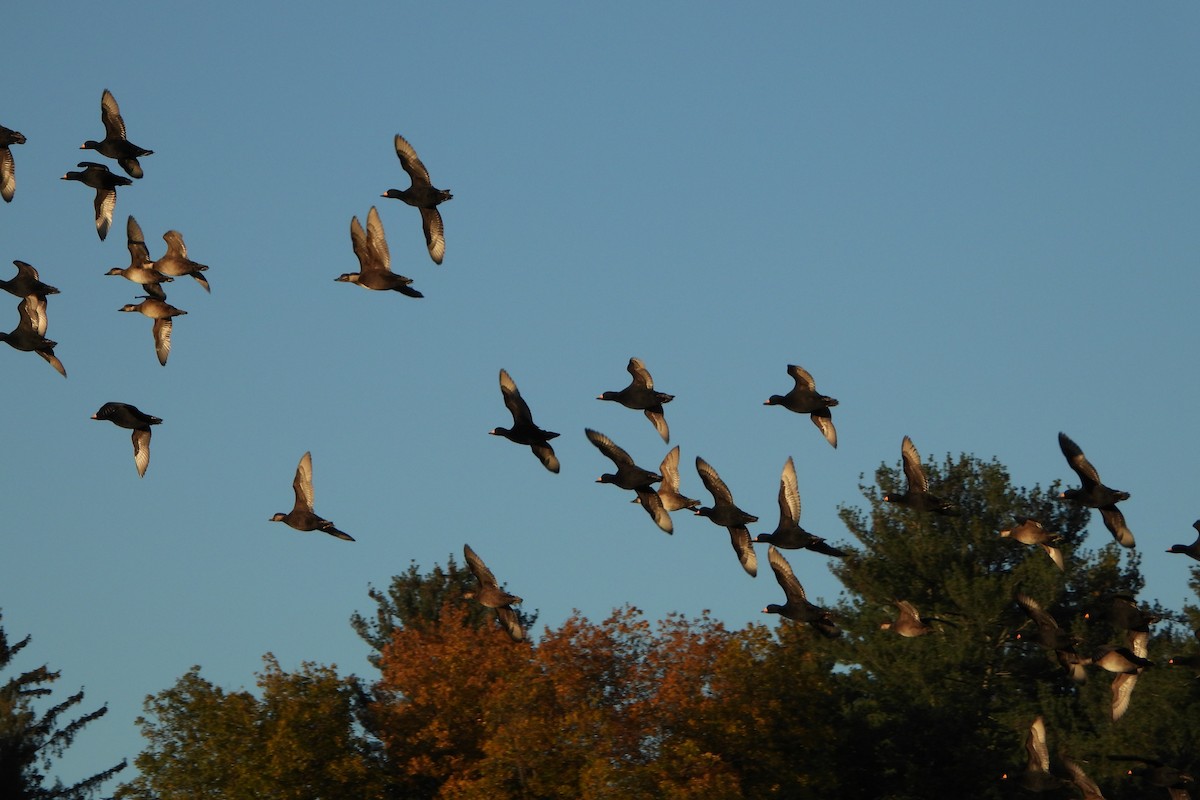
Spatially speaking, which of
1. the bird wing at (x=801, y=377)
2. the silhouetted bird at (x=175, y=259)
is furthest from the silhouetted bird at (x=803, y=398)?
the silhouetted bird at (x=175, y=259)

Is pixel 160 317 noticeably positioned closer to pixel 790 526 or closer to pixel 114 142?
pixel 114 142

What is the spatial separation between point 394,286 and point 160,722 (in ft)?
94.9

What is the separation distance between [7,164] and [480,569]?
36.9 ft

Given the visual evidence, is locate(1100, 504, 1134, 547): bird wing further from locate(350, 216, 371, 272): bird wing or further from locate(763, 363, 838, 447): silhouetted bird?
locate(350, 216, 371, 272): bird wing

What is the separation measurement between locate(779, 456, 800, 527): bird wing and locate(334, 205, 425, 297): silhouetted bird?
299 inches

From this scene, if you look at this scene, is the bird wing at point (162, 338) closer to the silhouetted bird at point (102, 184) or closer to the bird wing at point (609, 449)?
the silhouetted bird at point (102, 184)

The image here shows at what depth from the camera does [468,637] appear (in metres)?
73.0

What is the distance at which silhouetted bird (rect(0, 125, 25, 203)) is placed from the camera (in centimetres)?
3606

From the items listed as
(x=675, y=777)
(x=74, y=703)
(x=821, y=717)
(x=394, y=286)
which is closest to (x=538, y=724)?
(x=675, y=777)

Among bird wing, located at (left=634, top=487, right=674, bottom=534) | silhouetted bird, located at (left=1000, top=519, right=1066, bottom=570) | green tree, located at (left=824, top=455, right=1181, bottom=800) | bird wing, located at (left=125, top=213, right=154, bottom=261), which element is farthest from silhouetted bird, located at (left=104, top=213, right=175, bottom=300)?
green tree, located at (left=824, top=455, right=1181, bottom=800)

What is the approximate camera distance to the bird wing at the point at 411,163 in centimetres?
3538

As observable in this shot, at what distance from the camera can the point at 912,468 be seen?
37.4 m

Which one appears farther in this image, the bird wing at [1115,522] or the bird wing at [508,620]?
the bird wing at [508,620]

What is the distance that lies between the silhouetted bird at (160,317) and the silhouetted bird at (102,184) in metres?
1.53
